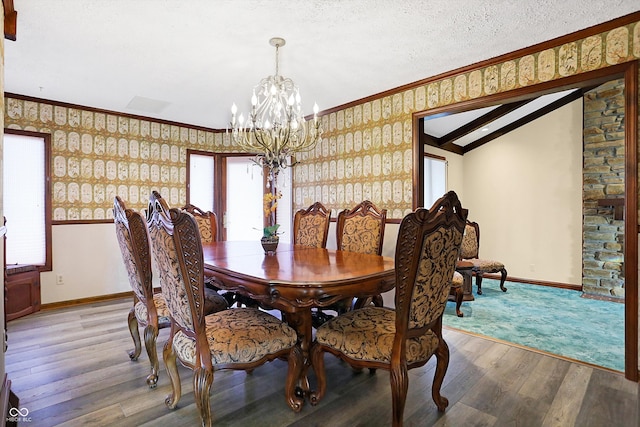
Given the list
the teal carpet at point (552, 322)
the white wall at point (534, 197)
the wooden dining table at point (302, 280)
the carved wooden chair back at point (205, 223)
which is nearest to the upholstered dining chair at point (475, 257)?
the teal carpet at point (552, 322)

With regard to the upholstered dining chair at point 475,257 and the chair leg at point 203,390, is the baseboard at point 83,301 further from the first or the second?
the upholstered dining chair at point 475,257

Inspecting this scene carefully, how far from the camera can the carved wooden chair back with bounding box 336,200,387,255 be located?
302cm

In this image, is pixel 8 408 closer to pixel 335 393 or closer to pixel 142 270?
pixel 142 270

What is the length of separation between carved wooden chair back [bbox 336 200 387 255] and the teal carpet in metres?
1.23

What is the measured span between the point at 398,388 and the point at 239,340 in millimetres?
788

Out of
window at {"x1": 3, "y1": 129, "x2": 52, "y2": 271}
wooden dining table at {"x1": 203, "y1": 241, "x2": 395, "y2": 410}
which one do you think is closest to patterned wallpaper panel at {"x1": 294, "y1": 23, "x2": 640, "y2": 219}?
wooden dining table at {"x1": 203, "y1": 241, "x2": 395, "y2": 410}

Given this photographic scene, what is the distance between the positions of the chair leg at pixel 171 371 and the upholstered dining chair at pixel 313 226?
1.76 meters

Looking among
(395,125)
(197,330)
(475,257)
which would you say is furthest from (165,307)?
(475,257)

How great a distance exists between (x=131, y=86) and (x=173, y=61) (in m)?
0.91

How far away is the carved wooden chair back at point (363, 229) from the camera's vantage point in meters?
3.02

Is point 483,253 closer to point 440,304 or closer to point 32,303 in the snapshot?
point 440,304

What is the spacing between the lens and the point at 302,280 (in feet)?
5.63

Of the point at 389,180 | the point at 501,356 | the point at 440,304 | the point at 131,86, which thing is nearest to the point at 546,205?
the point at 389,180

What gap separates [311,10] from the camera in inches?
85.9
